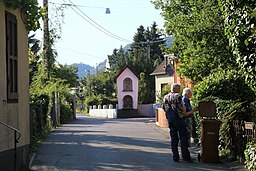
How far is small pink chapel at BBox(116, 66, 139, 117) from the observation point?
6103cm

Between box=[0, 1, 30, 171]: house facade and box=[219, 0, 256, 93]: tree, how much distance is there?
402 cm

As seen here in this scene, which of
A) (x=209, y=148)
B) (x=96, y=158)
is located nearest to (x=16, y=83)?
(x=96, y=158)

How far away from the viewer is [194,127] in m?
16.4

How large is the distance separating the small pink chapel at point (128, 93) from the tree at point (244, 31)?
5078 cm

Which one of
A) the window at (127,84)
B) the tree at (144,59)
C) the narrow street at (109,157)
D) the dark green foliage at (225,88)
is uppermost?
the tree at (144,59)

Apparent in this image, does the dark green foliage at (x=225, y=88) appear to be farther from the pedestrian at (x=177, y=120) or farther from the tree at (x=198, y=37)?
the pedestrian at (x=177, y=120)

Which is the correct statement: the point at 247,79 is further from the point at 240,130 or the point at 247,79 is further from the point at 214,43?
the point at 214,43

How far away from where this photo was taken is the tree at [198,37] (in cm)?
1847

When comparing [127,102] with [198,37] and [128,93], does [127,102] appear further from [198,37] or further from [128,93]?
[198,37]

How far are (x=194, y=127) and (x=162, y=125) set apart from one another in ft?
41.2

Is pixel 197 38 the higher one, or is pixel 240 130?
pixel 197 38

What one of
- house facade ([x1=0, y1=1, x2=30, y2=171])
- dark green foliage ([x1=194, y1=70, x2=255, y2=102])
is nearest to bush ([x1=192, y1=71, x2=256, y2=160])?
dark green foliage ([x1=194, y1=70, x2=255, y2=102])

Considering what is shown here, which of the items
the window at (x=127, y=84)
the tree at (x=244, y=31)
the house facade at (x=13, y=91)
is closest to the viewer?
the house facade at (x=13, y=91)

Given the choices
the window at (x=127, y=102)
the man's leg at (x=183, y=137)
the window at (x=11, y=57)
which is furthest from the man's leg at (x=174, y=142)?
the window at (x=127, y=102)
